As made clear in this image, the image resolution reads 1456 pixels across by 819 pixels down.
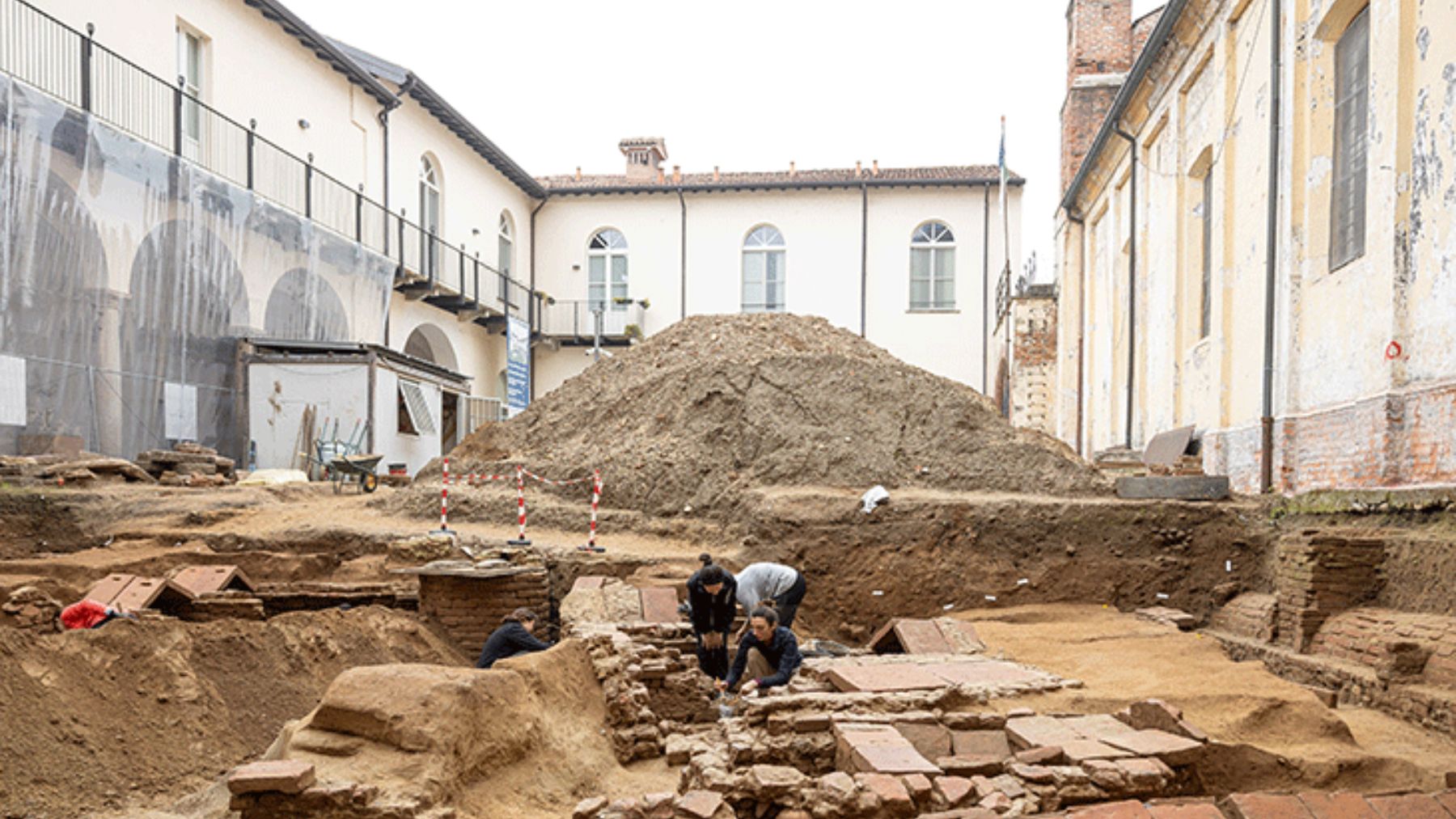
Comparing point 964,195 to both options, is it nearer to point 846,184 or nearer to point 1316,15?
A: point 846,184

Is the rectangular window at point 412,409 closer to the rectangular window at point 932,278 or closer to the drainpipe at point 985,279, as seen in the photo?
the rectangular window at point 932,278

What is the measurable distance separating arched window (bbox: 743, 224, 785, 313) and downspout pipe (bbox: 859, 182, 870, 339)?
2.48 metres

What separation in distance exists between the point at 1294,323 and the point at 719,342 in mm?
10041

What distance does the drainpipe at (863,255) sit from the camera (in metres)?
30.8

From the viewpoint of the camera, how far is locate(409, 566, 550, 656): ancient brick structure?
9359mm

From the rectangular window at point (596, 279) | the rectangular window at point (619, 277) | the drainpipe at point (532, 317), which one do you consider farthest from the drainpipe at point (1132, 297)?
the rectangular window at point (596, 279)

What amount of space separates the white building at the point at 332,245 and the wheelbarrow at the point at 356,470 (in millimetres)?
1564

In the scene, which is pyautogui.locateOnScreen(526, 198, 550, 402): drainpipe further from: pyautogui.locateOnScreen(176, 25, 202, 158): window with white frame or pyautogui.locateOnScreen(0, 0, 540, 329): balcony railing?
pyautogui.locateOnScreen(176, 25, 202, 158): window with white frame

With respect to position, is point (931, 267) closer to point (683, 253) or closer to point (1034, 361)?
point (1034, 361)

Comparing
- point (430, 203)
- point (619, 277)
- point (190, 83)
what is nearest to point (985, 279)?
point (619, 277)

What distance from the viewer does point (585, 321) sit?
31.3 metres

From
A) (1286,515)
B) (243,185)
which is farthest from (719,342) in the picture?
(1286,515)

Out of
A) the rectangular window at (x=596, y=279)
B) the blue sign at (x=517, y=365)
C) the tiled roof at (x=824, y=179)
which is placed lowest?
the blue sign at (x=517, y=365)

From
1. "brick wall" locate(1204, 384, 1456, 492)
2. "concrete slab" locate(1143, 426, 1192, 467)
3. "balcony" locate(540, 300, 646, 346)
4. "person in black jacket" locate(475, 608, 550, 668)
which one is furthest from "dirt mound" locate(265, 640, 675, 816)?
"balcony" locate(540, 300, 646, 346)
